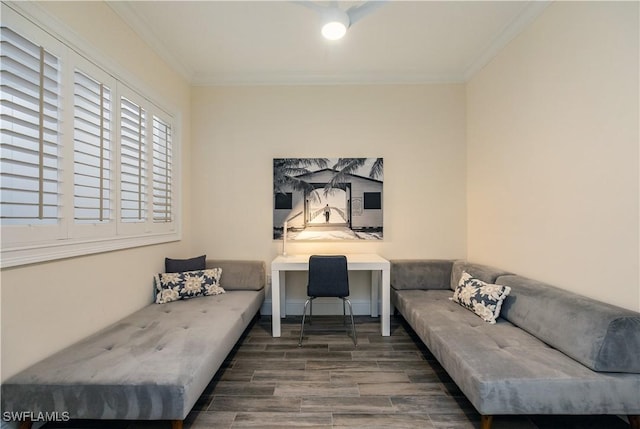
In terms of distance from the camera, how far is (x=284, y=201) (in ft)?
11.2

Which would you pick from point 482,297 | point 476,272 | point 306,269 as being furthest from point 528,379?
point 306,269

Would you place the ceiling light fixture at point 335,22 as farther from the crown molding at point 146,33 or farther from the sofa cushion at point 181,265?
the sofa cushion at point 181,265

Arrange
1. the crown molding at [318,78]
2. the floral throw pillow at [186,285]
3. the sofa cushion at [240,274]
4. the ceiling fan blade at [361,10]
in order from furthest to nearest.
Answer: the crown molding at [318,78]
the sofa cushion at [240,274]
the floral throw pillow at [186,285]
the ceiling fan blade at [361,10]

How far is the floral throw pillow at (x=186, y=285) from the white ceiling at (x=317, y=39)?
213 cm

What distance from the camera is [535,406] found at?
1.44 meters

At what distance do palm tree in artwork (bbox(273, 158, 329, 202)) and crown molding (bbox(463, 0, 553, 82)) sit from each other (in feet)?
6.16

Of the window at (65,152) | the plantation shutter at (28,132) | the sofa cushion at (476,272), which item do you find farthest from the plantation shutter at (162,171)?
the sofa cushion at (476,272)

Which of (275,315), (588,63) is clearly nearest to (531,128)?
(588,63)

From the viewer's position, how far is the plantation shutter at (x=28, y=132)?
55.4 inches

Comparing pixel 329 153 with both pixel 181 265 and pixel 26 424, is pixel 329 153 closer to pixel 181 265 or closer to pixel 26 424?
pixel 181 265

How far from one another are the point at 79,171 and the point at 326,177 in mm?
2235

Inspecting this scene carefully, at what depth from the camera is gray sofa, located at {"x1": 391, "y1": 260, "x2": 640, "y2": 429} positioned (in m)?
1.42

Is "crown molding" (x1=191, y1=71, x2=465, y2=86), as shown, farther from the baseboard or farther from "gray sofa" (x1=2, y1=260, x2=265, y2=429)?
"gray sofa" (x1=2, y1=260, x2=265, y2=429)

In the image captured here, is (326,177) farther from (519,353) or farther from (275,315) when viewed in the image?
(519,353)
